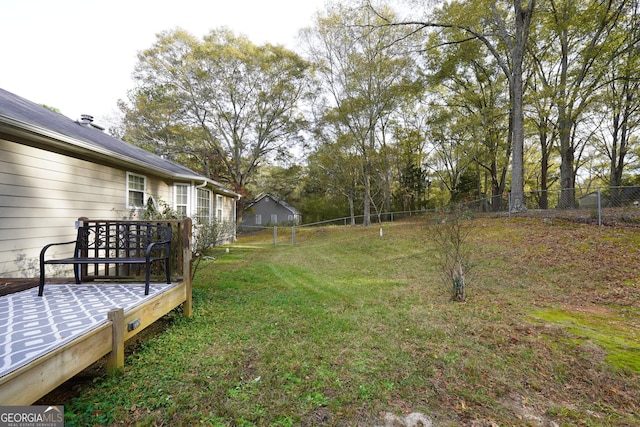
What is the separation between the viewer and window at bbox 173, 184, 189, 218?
8.84 metres

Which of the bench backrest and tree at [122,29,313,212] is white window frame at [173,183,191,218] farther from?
tree at [122,29,313,212]

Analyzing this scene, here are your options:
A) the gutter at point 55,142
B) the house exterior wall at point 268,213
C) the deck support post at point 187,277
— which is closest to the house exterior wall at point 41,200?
the gutter at point 55,142

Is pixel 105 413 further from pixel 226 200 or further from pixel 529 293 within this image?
pixel 226 200

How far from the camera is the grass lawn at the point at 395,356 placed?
1892 mm

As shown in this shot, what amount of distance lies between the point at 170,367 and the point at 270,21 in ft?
52.6

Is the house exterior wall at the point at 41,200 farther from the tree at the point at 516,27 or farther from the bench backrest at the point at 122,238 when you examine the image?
the tree at the point at 516,27

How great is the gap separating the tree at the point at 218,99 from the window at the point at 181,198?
9.83 metres

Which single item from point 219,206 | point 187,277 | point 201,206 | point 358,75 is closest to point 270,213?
point 219,206

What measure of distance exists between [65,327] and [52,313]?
594 mm

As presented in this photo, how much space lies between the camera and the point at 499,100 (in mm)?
15289

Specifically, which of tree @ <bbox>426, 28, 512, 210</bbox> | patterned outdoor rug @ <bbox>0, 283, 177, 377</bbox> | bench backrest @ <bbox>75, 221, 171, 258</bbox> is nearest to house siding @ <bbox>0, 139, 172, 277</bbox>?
bench backrest @ <bbox>75, 221, 171, 258</bbox>

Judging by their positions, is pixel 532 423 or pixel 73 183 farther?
pixel 73 183

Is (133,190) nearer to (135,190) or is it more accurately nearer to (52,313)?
(135,190)

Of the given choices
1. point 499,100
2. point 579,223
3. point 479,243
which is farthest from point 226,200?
point 499,100
